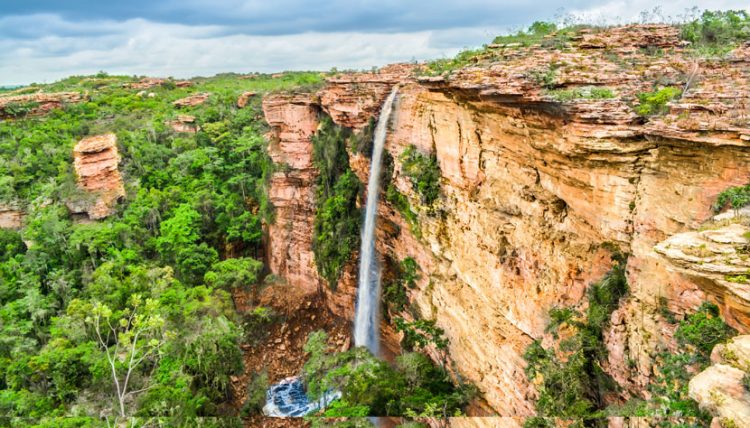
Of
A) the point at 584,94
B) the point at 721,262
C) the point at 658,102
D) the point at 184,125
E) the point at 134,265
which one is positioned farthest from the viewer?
the point at 184,125

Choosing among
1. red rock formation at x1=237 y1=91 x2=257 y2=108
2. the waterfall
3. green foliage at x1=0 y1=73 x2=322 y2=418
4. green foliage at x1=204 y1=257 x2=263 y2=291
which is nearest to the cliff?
the waterfall

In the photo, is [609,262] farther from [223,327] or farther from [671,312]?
[223,327]

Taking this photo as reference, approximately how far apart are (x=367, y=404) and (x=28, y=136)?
26219 mm

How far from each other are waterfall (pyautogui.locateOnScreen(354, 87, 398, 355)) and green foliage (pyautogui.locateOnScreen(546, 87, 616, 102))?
8819 millimetres

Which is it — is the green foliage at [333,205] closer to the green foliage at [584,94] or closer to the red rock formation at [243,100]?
the green foliage at [584,94]

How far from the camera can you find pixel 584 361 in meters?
Answer: 9.04

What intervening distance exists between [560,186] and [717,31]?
617cm

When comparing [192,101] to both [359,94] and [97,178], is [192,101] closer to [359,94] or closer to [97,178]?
[97,178]

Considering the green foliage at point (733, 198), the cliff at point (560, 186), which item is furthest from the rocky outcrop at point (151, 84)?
the green foliage at point (733, 198)

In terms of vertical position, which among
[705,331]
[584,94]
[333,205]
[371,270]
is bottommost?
[371,270]

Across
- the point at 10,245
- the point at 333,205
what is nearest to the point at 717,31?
the point at 333,205

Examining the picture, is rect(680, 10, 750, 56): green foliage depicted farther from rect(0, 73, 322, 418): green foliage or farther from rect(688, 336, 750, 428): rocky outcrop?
rect(0, 73, 322, 418): green foliage

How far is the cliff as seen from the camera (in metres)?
7.30

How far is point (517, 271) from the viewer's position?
11094mm
